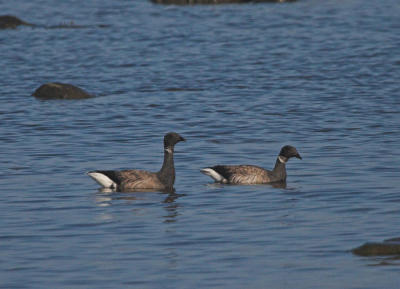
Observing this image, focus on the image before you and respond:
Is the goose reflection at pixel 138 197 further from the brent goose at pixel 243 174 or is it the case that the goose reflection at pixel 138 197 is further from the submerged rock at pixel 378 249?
the submerged rock at pixel 378 249

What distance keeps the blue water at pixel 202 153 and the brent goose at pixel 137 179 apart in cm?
37

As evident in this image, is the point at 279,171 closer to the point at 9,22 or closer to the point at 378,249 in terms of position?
the point at 378,249

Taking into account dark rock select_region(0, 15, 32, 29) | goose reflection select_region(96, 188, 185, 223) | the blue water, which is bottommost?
goose reflection select_region(96, 188, 185, 223)

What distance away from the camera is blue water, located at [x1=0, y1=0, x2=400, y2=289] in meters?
13.8

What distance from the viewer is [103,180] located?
63.4 ft

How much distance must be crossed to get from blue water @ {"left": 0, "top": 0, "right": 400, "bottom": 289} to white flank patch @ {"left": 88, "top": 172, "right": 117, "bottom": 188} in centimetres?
33

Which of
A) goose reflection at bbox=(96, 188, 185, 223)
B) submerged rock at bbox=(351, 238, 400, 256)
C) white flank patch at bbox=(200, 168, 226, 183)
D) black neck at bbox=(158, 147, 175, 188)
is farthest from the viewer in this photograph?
white flank patch at bbox=(200, 168, 226, 183)

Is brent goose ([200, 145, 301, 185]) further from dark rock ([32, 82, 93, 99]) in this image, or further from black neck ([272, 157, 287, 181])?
dark rock ([32, 82, 93, 99])

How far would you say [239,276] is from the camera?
13125 mm

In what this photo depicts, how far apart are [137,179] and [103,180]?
0.74 metres

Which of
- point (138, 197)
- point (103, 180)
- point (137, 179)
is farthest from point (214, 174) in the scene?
point (103, 180)

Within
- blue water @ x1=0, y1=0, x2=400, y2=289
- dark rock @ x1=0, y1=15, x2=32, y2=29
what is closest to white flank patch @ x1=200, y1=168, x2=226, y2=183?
blue water @ x1=0, y1=0, x2=400, y2=289

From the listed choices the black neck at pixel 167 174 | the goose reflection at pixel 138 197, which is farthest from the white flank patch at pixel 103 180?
the black neck at pixel 167 174

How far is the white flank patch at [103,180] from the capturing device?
19297 mm
